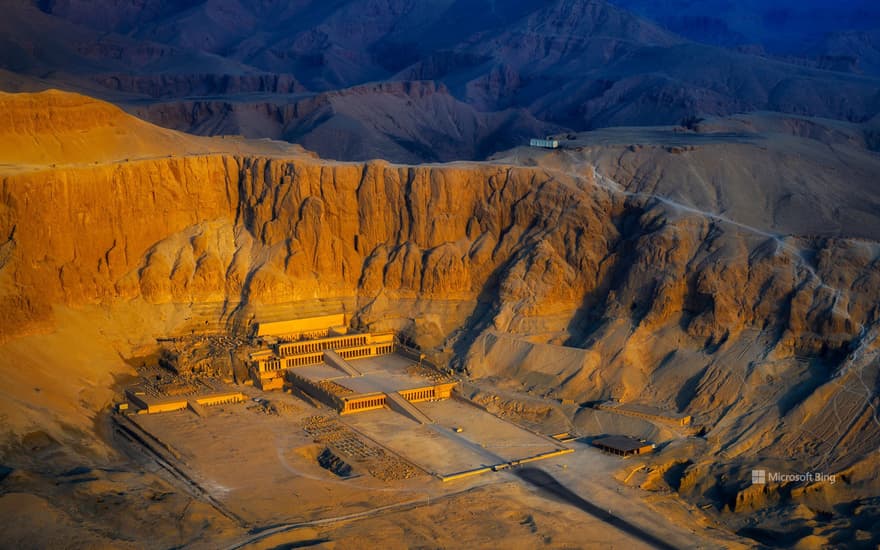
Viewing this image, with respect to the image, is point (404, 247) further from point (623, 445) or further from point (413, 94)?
point (413, 94)

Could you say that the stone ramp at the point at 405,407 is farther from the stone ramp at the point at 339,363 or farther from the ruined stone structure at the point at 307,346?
the ruined stone structure at the point at 307,346

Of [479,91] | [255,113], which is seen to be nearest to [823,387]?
[255,113]

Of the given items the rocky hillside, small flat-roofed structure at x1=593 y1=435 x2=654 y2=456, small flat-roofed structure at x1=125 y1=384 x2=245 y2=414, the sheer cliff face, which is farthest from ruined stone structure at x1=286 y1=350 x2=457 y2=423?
the rocky hillside

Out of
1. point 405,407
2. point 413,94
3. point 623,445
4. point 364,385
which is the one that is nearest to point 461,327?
point 364,385

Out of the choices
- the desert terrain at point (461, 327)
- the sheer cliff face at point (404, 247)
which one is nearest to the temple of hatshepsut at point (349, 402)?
the desert terrain at point (461, 327)

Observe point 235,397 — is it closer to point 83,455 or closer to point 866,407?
point 83,455

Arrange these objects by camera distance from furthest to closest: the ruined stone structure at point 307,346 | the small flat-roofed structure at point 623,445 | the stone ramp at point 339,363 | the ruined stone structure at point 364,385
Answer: the stone ramp at point 339,363, the ruined stone structure at point 307,346, the ruined stone structure at point 364,385, the small flat-roofed structure at point 623,445
